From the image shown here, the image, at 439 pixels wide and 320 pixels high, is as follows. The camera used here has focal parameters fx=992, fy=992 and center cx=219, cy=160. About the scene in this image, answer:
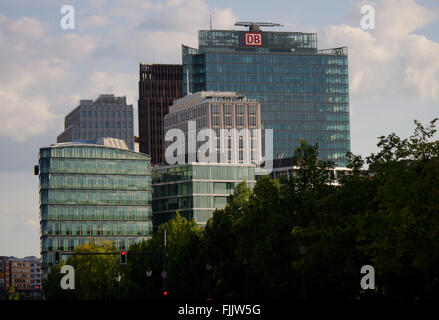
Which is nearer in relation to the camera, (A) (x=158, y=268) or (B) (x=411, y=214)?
(B) (x=411, y=214)

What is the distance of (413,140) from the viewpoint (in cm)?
8388

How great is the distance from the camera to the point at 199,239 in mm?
136250

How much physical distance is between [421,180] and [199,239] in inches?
2468

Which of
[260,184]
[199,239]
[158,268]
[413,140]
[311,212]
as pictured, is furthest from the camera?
[158,268]

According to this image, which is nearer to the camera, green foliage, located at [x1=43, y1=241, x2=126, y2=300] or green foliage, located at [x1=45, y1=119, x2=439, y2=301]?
green foliage, located at [x1=45, y1=119, x2=439, y2=301]

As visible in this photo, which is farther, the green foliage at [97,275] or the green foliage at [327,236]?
the green foliage at [97,275]

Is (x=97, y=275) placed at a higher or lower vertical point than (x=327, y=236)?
lower

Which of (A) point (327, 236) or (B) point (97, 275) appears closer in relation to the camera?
(A) point (327, 236)
